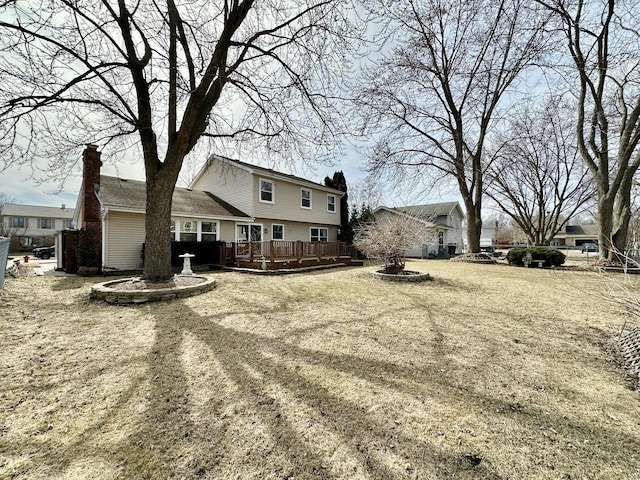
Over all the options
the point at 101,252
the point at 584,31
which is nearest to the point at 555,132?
the point at 584,31

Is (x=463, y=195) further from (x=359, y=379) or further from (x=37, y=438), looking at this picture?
(x=37, y=438)

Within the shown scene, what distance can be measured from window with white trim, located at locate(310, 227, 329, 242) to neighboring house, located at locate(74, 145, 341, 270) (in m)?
0.07

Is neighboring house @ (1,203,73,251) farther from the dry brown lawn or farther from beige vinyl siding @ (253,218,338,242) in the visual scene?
the dry brown lawn

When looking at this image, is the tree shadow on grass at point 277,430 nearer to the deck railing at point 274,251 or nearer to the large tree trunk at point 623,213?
the deck railing at point 274,251

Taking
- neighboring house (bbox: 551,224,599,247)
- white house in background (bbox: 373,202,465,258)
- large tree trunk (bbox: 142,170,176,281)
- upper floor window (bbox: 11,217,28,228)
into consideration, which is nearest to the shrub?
white house in background (bbox: 373,202,465,258)

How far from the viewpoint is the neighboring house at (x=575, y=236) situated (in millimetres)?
47781

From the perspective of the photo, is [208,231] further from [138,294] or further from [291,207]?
[138,294]

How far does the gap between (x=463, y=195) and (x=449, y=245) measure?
11210 millimetres

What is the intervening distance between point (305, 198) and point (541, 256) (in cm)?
1416

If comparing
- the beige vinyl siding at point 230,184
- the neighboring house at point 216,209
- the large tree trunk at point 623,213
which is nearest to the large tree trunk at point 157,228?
the neighboring house at point 216,209

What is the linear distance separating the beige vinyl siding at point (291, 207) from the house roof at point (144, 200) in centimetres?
133

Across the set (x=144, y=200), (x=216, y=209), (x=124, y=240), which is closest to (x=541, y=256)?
(x=216, y=209)

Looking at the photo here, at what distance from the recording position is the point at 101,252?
1102 centimetres

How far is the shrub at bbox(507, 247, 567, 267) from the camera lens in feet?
46.5
